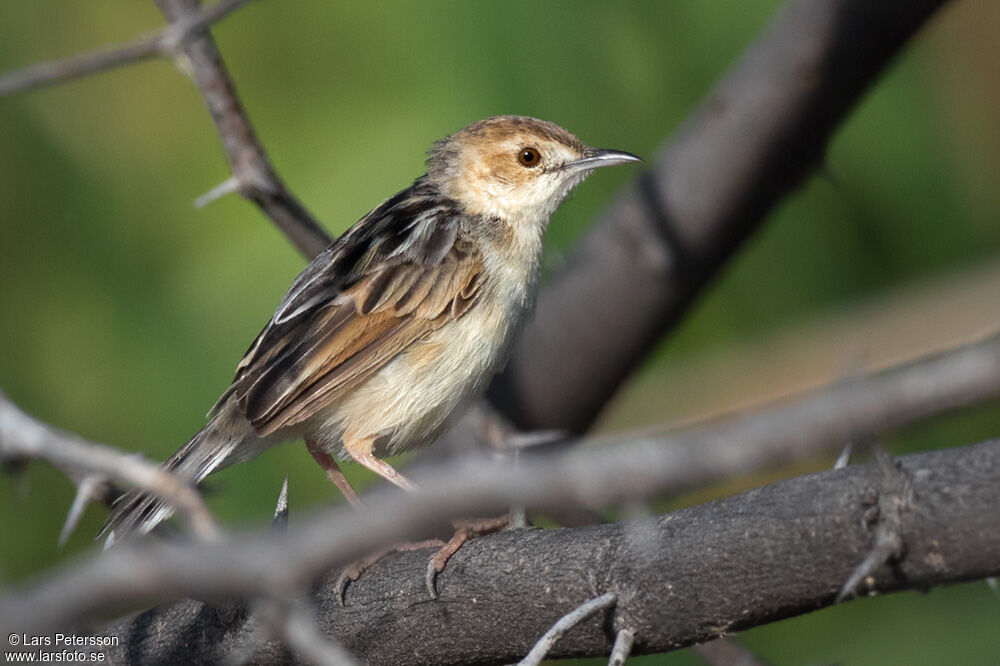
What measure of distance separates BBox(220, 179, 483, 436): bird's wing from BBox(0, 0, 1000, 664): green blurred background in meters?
1.09

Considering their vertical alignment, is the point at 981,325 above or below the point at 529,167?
below

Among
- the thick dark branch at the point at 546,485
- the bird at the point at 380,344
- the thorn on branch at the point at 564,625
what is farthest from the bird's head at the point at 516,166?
the thick dark branch at the point at 546,485

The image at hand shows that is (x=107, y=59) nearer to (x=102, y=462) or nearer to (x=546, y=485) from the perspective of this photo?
(x=102, y=462)

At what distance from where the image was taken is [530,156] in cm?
445

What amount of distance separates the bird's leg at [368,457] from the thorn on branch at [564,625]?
1.61 metres

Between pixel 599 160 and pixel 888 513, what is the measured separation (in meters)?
2.64

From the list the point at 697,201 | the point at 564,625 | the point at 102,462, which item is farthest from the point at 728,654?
the point at 697,201

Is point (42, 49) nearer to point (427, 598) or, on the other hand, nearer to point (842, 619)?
point (427, 598)

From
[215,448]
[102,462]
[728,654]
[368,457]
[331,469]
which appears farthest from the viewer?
[331,469]

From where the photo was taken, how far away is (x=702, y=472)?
1.03 meters

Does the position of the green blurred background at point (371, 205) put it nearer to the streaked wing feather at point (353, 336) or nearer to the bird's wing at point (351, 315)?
the bird's wing at point (351, 315)

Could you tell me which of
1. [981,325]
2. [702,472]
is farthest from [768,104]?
[702,472]

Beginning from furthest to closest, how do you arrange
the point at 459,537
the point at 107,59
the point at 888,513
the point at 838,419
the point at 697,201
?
the point at 697,201, the point at 459,537, the point at 107,59, the point at 888,513, the point at 838,419

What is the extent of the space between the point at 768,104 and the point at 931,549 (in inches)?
124
